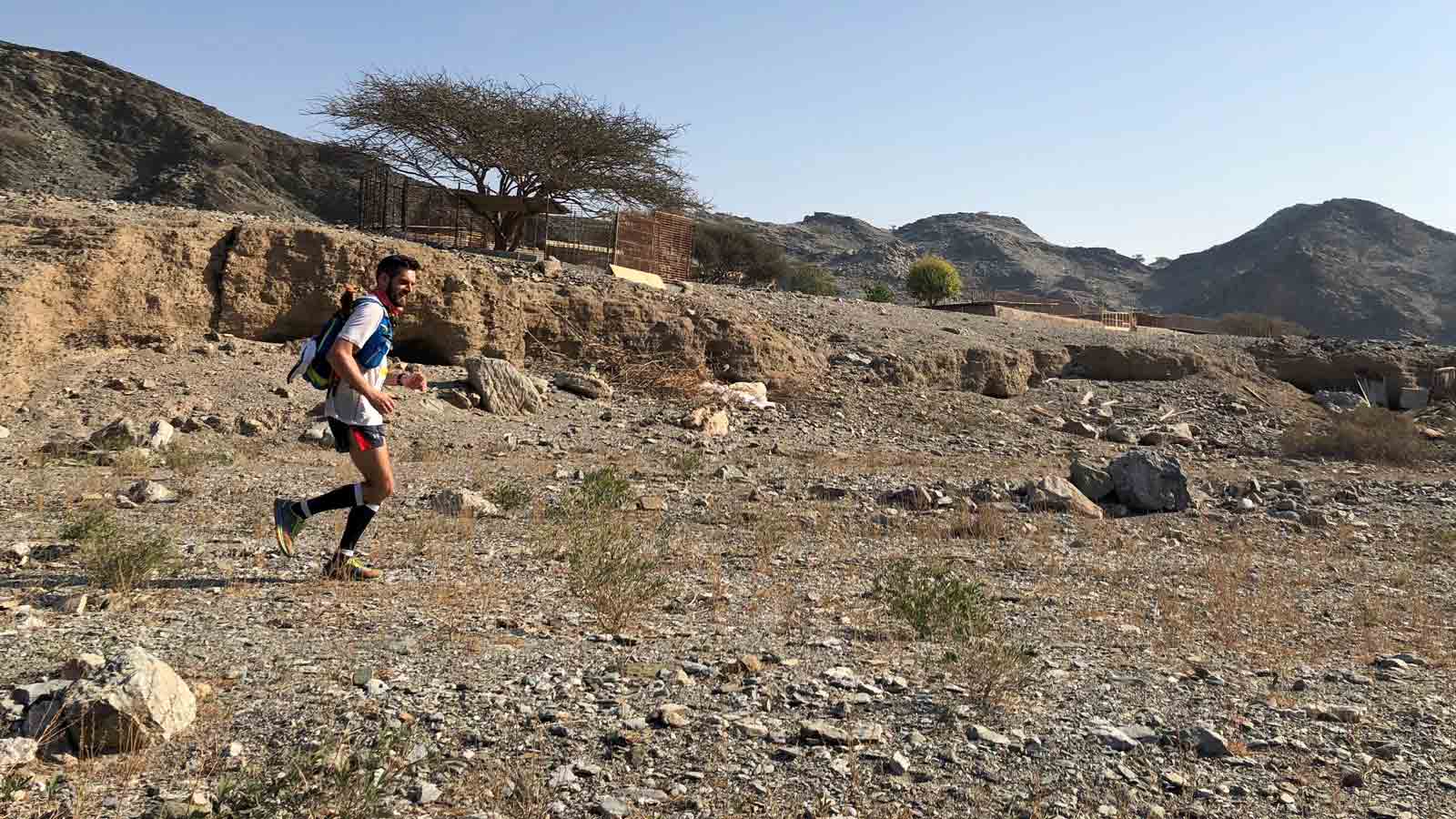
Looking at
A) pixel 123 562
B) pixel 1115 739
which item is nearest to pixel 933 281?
pixel 123 562

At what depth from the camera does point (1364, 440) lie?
545 inches

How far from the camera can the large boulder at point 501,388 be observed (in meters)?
11.5

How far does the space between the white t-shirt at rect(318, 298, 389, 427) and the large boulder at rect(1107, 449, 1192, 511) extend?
6.86 metres

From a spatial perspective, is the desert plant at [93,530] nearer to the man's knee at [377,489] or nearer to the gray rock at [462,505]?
the man's knee at [377,489]

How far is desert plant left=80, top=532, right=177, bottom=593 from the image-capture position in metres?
3.89

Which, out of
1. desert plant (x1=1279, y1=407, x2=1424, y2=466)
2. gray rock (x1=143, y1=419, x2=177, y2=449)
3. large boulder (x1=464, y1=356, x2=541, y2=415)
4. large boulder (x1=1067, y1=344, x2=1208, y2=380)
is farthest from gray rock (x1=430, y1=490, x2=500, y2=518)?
large boulder (x1=1067, y1=344, x2=1208, y2=380)

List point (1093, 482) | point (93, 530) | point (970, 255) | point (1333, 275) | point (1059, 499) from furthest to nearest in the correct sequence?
point (970, 255) < point (1333, 275) < point (1093, 482) < point (1059, 499) < point (93, 530)

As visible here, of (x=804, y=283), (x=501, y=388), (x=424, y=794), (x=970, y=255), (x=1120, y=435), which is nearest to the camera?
(x=424, y=794)

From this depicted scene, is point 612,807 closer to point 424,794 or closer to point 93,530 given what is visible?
point 424,794

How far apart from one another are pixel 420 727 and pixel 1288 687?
124 inches

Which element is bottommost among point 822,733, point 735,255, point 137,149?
point 822,733

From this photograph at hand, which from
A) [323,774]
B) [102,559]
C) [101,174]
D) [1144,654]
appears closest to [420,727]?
[323,774]

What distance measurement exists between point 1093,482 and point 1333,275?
6371 cm

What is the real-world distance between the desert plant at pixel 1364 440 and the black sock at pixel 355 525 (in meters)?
13.8
